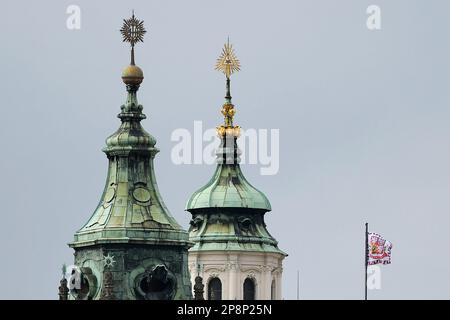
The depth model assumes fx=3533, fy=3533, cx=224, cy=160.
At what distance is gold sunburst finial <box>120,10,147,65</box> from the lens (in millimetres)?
186625

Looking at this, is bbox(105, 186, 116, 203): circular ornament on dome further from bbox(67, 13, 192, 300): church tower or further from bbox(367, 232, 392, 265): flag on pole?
bbox(367, 232, 392, 265): flag on pole

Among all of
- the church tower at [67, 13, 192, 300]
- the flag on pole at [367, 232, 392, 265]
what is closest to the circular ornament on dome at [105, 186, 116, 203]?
the church tower at [67, 13, 192, 300]

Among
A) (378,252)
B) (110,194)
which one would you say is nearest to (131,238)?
(110,194)

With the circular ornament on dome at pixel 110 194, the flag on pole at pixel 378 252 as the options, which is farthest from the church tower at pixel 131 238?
the flag on pole at pixel 378 252

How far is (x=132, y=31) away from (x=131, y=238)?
12363mm

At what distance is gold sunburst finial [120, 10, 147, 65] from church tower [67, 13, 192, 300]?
172 inches

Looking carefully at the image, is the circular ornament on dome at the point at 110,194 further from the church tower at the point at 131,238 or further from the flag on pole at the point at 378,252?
the flag on pole at the point at 378,252

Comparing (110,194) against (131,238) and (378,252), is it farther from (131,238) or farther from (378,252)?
(378,252)

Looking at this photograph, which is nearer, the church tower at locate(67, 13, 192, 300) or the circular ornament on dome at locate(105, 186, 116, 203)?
the church tower at locate(67, 13, 192, 300)

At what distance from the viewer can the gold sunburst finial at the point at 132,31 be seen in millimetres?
186625

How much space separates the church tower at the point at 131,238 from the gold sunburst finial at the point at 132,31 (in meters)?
4.37
